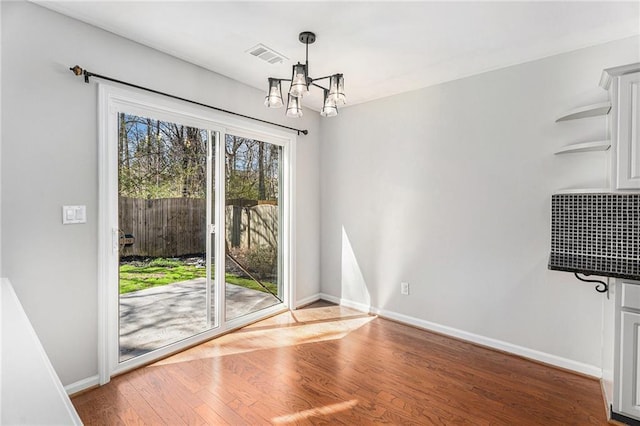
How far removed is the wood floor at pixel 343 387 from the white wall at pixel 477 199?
39 centimetres

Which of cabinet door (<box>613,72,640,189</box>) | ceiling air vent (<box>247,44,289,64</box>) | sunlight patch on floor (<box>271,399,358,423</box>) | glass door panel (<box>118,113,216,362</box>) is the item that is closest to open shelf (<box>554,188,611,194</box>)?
cabinet door (<box>613,72,640,189</box>)

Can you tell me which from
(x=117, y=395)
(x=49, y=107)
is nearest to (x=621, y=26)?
(x=49, y=107)

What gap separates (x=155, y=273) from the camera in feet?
9.00

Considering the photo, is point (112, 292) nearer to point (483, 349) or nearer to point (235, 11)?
point (235, 11)

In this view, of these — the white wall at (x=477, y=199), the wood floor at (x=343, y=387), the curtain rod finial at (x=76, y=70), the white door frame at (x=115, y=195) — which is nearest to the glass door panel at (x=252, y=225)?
the white door frame at (x=115, y=195)

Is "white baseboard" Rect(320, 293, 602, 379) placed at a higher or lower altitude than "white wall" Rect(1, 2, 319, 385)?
lower

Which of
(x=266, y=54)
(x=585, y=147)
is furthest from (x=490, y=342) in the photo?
(x=266, y=54)

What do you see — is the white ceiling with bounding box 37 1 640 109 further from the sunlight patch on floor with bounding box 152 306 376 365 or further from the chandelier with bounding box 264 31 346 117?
the sunlight patch on floor with bounding box 152 306 376 365

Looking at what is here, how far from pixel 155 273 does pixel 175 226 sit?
1.43 feet

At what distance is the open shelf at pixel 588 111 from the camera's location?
86.7 inches

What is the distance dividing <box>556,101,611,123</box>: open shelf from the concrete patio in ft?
10.9

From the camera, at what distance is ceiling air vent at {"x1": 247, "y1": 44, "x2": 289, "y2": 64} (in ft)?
8.44

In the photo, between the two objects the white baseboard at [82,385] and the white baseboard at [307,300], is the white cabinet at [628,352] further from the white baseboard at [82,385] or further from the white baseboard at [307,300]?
the white baseboard at [82,385]

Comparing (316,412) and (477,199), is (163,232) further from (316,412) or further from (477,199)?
(477,199)
